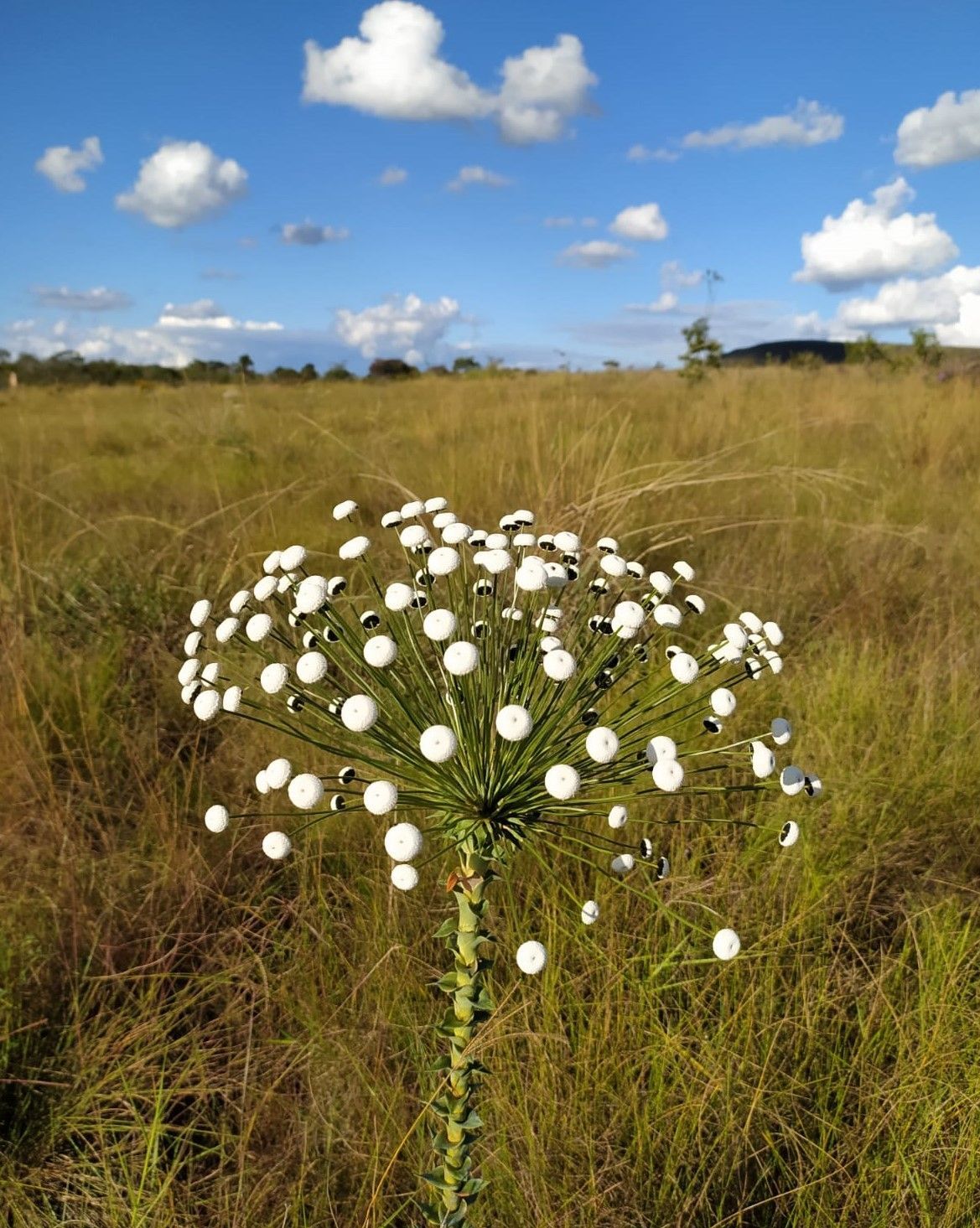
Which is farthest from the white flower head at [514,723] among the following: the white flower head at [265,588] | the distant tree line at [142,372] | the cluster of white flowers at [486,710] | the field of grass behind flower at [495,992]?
the distant tree line at [142,372]

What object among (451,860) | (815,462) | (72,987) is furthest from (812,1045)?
(815,462)

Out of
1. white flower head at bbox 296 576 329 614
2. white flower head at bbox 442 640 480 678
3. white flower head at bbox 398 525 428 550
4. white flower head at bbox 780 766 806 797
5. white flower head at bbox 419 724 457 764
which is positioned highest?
white flower head at bbox 398 525 428 550

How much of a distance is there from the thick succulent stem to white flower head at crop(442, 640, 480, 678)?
0.86ft

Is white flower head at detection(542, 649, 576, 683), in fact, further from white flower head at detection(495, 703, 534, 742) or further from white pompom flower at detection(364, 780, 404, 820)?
white pompom flower at detection(364, 780, 404, 820)

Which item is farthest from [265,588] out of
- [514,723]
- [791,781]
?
[791,781]

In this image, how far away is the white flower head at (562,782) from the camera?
0.85 meters

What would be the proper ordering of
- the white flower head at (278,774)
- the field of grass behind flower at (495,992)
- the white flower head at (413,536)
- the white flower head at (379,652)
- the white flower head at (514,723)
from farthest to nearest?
the field of grass behind flower at (495,992) → the white flower head at (413,536) → the white flower head at (278,774) → the white flower head at (379,652) → the white flower head at (514,723)

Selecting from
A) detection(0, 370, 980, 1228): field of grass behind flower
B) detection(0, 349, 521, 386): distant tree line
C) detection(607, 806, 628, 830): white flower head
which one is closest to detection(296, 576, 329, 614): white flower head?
detection(607, 806, 628, 830): white flower head

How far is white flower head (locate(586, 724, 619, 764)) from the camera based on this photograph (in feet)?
2.87

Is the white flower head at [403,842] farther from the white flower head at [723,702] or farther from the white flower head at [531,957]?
the white flower head at [723,702]

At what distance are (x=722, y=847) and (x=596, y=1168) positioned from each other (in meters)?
0.96

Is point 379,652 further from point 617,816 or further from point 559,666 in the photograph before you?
point 617,816

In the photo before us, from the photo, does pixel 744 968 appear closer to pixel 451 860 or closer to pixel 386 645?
pixel 451 860

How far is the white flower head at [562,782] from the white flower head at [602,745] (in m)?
0.04
